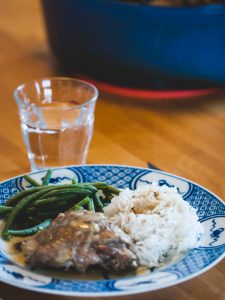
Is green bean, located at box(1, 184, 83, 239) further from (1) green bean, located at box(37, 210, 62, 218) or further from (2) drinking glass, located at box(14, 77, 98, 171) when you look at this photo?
(2) drinking glass, located at box(14, 77, 98, 171)

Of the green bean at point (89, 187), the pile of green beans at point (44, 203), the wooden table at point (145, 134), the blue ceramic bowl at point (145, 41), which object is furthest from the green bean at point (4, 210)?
the blue ceramic bowl at point (145, 41)

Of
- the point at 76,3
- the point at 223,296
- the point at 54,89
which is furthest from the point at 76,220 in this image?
the point at 76,3

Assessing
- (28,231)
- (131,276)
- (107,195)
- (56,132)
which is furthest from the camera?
(56,132)

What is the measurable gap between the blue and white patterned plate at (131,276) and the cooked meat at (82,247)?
0.02m

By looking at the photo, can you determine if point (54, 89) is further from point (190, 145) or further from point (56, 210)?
point (56, 210)

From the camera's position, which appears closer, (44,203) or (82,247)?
(82,247)

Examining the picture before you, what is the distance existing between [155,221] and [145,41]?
0.71 meters

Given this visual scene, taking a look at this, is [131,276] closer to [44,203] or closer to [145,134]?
[44,203]

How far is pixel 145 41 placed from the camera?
1.53 m

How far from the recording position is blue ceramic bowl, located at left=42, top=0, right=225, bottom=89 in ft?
4.87

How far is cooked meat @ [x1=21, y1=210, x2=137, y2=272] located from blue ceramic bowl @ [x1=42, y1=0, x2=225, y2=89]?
2.41 ft

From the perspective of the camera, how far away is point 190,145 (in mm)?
1388

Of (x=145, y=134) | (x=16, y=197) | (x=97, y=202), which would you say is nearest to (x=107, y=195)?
(x=97, y=202)

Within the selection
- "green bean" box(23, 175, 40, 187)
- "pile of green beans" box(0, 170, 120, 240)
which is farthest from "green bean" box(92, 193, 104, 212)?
"green bean" box(23, 175, 40, 187)
